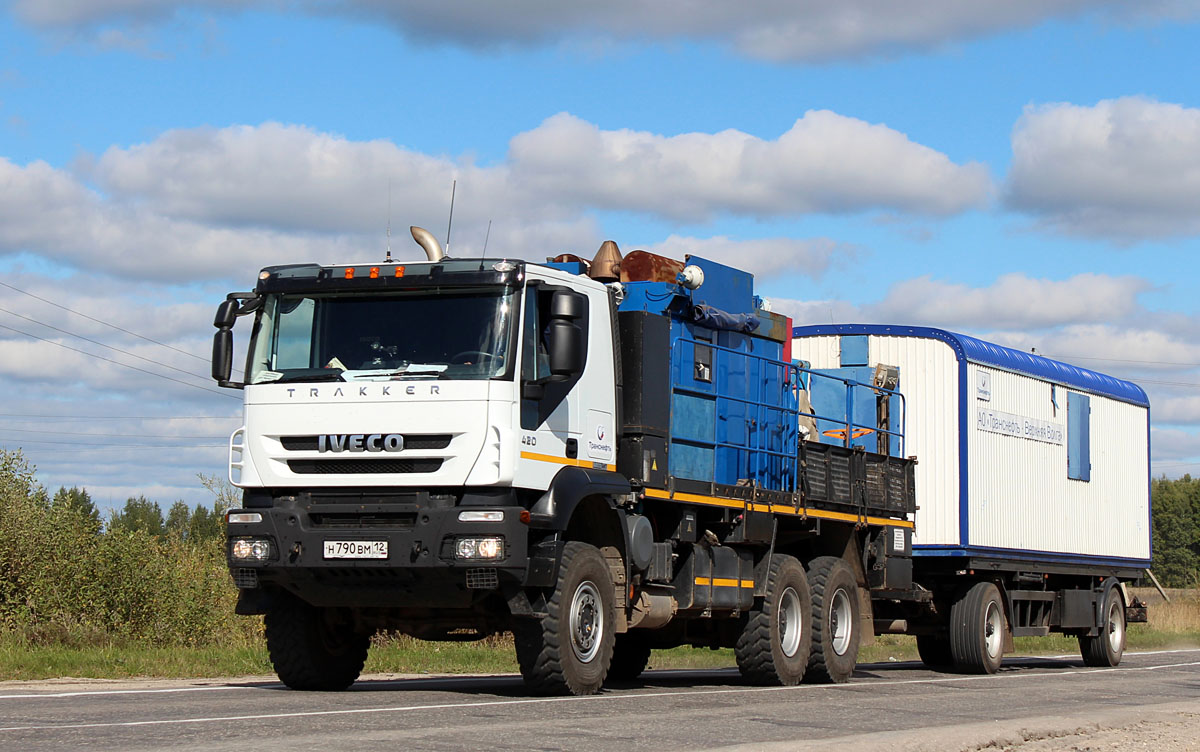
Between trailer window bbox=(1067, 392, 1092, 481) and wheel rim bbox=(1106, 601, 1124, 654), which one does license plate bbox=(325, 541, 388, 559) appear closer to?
trailer window bbox=(1067, 392, 1092, 481)

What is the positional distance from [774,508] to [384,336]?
544cm

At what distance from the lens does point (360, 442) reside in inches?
472

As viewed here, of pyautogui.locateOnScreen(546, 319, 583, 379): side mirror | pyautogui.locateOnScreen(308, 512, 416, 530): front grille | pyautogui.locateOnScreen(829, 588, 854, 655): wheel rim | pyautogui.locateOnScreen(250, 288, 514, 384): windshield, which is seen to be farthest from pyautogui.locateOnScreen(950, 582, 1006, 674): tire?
pyautogui.locateOnScreen(308, 512, 416, 530): front grille

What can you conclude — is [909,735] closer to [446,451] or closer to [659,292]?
[446,451]

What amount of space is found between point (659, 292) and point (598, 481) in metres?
2.42

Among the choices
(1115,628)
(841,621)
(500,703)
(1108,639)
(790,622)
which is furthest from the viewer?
(1115,628)

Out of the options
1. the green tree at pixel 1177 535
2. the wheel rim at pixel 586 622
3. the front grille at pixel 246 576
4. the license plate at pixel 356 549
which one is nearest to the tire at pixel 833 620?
the wheel rim at pixel 586 622

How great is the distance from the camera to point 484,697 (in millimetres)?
12438

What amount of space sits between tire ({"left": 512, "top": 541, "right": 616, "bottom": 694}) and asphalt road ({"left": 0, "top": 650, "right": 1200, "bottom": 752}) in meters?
0.23

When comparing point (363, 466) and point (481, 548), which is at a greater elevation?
point (363, 466)

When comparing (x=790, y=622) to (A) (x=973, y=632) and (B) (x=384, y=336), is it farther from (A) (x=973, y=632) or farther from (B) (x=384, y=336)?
(B) (x=384, y=336)

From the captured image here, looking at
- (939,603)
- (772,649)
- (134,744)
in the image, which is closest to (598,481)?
(772,649)

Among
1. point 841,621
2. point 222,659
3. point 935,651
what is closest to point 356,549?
point 222,659

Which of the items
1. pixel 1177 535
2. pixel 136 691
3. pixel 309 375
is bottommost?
pixel 136 691
